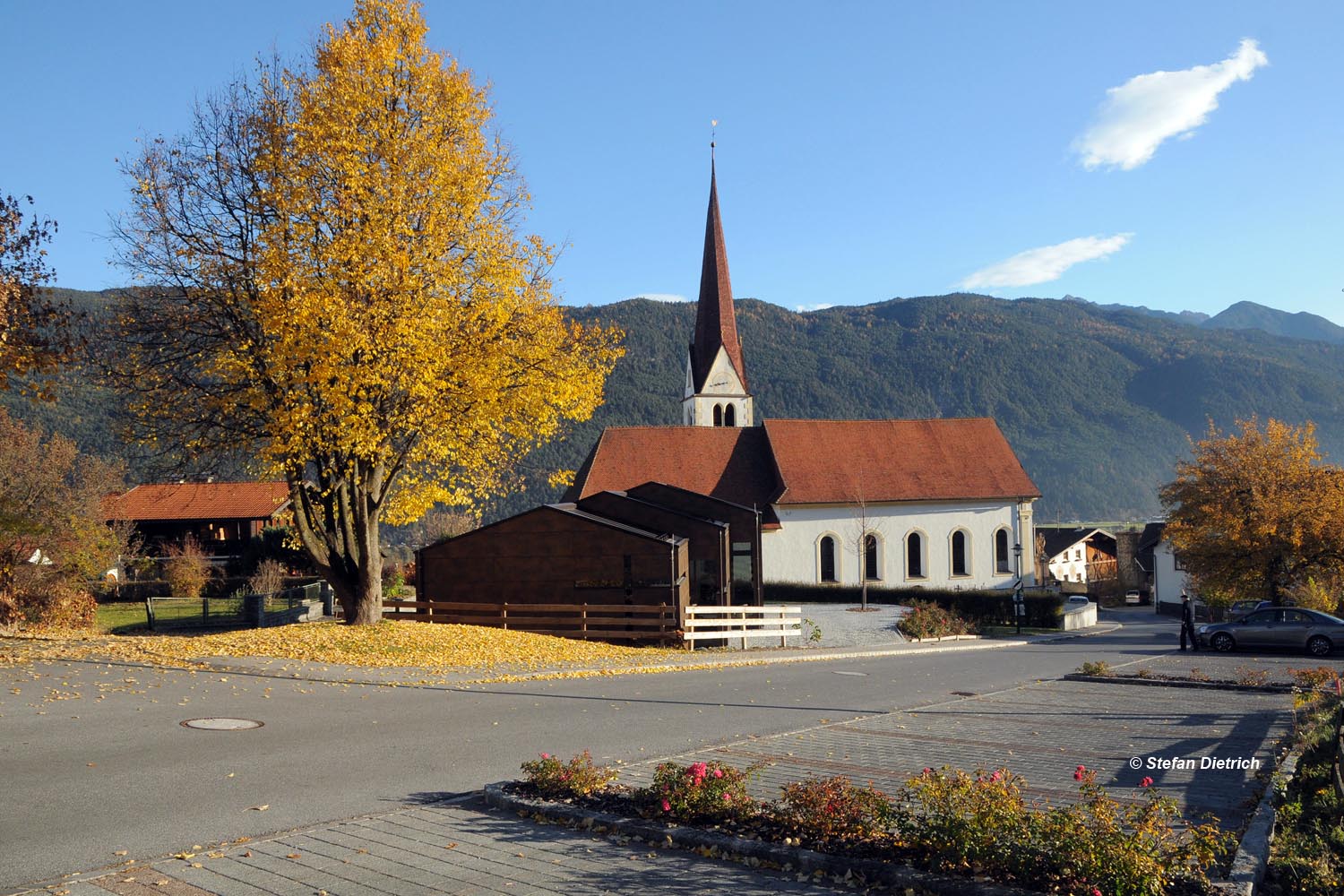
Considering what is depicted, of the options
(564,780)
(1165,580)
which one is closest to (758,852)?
(564,780)

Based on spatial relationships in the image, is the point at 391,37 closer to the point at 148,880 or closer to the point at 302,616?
the point at 148,880

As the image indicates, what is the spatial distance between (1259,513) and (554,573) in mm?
27902

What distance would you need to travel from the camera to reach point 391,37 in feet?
63.8

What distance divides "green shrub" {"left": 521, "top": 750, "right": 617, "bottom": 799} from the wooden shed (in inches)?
629

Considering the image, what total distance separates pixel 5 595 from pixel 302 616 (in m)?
8.85

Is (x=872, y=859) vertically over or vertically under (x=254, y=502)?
under

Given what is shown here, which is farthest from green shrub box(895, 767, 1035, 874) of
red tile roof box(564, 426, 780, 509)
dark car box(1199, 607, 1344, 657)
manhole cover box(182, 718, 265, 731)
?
red tile roof box(564, 426, 780, 509)

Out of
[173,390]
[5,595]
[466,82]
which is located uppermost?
[466,82]

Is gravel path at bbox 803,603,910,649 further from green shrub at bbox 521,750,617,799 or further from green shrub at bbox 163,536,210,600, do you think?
green shrub at bbox 163,536,210,600

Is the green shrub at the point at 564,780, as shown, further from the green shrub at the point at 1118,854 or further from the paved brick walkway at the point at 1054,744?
the green shrub at the point at 1118,854

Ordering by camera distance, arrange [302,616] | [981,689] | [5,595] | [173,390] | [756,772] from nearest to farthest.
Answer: [756,772], [981,689], [173,390], [5,595], [302,616]

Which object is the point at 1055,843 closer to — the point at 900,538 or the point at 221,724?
the point at 221,724

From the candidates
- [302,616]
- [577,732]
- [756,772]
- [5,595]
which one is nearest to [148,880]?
[756,772]

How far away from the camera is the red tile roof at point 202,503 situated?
6312cm
